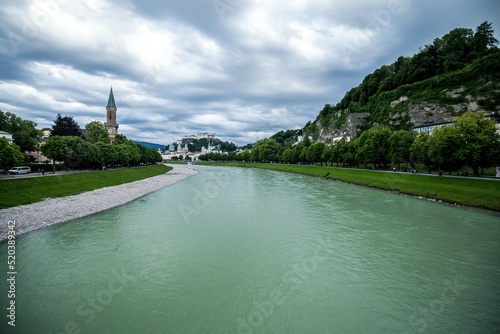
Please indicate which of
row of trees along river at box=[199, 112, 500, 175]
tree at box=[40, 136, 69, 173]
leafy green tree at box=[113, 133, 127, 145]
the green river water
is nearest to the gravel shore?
the green river water

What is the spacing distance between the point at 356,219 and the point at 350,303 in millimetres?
11604

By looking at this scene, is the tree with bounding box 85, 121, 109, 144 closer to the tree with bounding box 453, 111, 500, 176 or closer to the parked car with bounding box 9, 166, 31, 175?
the parked car with bounding box 9, 166, 31, 175

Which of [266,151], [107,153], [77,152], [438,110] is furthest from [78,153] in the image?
[438,110]

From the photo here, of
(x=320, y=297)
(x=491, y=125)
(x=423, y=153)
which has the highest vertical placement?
(x=491, y=125)

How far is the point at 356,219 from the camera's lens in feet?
59.4

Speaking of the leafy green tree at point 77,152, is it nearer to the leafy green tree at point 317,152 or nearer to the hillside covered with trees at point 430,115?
the hillside covered with trees at point 430,115

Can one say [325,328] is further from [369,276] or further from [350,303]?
[369,276]

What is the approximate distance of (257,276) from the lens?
9375 mm

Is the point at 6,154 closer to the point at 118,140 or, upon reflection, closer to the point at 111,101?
the point at 118,140

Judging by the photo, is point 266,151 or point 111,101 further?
point 266,151

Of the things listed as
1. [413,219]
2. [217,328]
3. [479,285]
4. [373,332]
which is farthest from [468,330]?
[413,219]

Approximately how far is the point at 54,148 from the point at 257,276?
44.3 metres

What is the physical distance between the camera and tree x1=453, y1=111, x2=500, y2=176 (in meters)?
28.6

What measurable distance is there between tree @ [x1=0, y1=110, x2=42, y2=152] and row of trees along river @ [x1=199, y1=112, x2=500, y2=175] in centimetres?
Result: 7955
